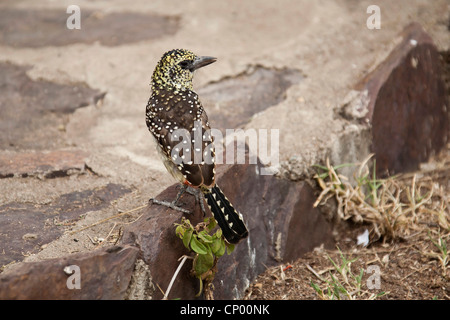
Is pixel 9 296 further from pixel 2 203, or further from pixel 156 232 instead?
pixel 2 203

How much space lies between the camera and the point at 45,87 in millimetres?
5289

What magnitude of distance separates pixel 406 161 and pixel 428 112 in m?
0.61

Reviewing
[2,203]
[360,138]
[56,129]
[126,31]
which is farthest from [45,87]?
[360,138]

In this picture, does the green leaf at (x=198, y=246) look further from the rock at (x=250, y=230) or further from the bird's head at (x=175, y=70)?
the bird's head at (x=175, y=70)

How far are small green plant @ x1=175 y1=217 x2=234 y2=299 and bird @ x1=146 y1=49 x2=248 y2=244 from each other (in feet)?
0.27

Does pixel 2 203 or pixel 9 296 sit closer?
pixel 9 296

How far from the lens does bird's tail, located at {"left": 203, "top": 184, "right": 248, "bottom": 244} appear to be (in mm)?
3307

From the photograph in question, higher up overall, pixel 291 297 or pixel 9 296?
pixel 9 296

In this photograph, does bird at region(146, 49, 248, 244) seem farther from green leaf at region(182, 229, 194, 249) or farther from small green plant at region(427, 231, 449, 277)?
small green plant at region(427, 231, 449, 277)

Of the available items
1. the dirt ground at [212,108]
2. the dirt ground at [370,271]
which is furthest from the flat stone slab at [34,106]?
the dirt ground at [370,271]

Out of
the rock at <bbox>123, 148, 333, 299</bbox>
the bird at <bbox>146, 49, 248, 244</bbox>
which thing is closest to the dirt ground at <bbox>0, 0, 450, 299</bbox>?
the rock at <bbox>123, 148, 333, 299</bbox>

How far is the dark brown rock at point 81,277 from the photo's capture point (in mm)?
2619

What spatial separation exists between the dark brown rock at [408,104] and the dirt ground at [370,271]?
0.79 meters

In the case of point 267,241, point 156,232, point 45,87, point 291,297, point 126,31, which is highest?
point 126,31
